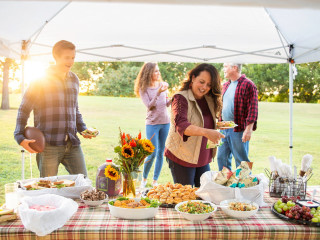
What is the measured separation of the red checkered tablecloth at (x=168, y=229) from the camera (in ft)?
5.47

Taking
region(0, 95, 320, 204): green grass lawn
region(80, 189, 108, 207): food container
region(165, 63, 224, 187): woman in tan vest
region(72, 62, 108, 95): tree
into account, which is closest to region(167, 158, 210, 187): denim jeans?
region(165, 63, 224, 187): woman in tan vest

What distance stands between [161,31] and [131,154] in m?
1.78

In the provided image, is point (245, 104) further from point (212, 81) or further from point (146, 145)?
point (146, 145)

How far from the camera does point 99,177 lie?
7.13ft

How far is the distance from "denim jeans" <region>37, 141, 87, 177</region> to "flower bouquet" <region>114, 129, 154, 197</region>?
72 cm

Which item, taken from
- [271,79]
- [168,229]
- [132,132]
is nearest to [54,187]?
[168,229]

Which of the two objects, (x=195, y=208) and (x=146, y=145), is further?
(x=146, y=145)

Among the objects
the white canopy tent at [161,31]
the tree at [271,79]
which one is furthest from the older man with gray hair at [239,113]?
the tree at [271,79]

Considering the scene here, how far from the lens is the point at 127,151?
6.61ft

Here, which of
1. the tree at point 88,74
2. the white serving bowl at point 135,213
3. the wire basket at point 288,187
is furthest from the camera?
the tree at point 88,74

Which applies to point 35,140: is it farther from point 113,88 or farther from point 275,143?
point 113,88

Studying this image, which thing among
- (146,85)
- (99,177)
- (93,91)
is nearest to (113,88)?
(93,91)

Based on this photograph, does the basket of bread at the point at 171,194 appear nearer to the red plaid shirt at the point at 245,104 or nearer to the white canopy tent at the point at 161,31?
the white canopy tent at the point at 161,31

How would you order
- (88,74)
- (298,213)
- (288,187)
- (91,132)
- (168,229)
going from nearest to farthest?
(168,229) → (298,213) → (288,187) → (91,132) → (88,74)
